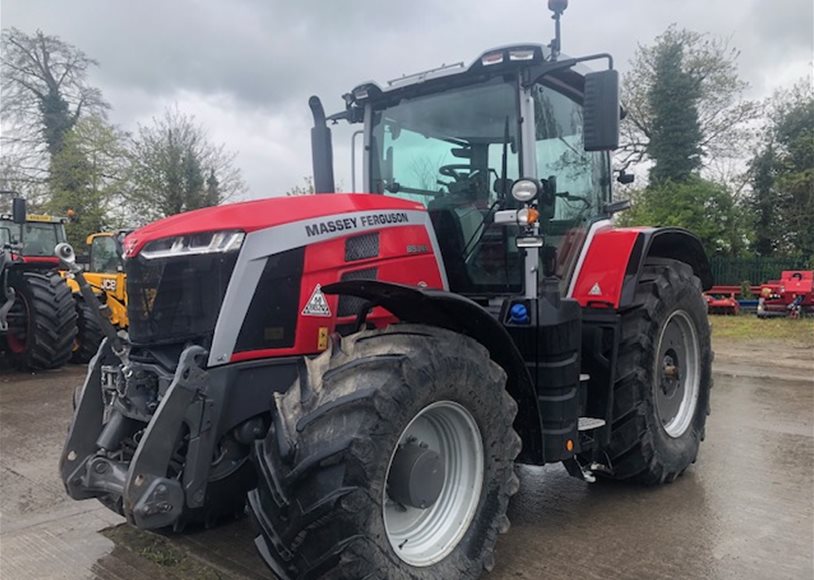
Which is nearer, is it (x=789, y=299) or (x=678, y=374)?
(x=678, y=374)

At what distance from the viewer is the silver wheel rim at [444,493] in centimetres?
284

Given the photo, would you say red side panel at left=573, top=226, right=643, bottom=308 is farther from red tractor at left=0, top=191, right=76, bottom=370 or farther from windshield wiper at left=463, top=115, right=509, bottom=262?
red tractor at left=0, top=191, right=76, bottom=370

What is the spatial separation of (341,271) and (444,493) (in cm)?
109

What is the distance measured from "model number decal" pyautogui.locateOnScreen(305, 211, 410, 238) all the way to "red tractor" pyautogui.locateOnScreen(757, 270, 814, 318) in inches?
588

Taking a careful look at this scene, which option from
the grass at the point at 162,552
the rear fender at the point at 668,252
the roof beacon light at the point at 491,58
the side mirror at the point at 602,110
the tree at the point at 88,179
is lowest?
the grass at the point at 162,552

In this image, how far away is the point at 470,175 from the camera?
3.84 meters

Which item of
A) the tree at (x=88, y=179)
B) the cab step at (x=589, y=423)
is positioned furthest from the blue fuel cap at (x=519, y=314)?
the tree at (x=88, y=179)

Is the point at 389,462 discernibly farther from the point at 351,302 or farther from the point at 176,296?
the point at 176,296

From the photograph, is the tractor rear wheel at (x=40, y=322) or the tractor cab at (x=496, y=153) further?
the tractor rear wheel at (x=40, y=322)

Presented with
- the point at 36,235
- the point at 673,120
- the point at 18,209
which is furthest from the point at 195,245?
the point at 673,120

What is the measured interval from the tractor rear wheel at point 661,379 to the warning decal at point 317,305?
193 centimetres

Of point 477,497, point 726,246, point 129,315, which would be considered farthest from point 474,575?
point 726,246

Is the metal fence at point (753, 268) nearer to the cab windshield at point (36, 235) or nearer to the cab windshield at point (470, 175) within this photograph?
the cab windshield at point (36, 235)

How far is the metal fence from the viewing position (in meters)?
20.0
